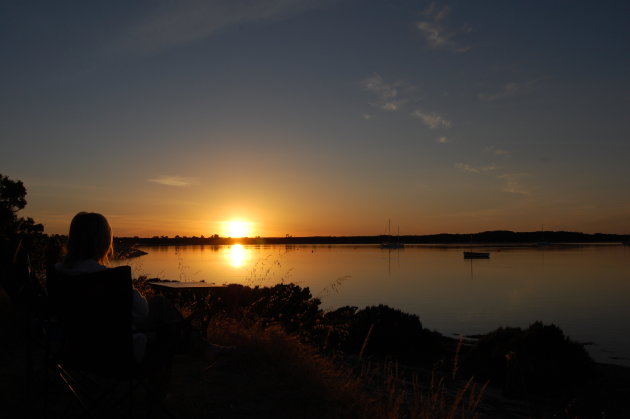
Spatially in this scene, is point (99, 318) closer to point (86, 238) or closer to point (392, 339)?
point (86, 238)

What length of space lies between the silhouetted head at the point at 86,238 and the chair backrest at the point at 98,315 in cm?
16

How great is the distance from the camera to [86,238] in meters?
3.07

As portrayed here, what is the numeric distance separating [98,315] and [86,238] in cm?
53

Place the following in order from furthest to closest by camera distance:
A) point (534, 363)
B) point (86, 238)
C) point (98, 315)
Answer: point (534, 363), point (86, 238), point (98, 315)

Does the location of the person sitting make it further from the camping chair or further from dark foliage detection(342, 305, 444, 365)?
dark foliage detection(342, 305, 444, 365)

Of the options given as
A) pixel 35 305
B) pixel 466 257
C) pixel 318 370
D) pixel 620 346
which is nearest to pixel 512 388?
pixel 318 370

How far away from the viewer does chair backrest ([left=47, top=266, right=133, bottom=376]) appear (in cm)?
272

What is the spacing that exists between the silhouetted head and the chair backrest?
0.16 meters

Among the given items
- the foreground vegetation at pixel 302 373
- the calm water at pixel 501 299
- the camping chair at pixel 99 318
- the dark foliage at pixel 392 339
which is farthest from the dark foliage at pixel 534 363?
the camping chair at pixel 99 318

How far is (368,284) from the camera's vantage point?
140 ft

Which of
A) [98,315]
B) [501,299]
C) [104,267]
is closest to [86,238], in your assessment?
[104,267]

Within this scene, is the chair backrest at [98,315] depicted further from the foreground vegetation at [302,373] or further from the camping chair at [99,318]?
the foreground vegetation at [302,373]

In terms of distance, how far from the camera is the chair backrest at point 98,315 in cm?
272

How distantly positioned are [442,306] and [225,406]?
2708cm
